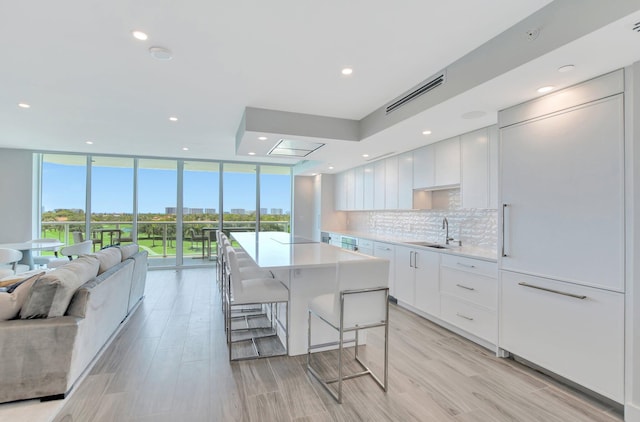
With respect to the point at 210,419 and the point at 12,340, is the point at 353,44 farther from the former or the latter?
the point at 12,340

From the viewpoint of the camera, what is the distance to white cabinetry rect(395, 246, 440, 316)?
140 inches

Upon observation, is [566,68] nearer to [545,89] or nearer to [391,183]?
[545,89]

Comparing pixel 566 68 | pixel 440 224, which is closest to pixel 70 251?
pixel 440 224

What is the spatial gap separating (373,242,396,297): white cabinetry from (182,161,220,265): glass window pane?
13.8 ft

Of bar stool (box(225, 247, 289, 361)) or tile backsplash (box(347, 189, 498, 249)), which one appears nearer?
bar stool (box(225, 247, 289, 361))

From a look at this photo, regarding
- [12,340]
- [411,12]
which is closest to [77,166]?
[12,340]

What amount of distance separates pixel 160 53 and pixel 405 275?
3.65 metres

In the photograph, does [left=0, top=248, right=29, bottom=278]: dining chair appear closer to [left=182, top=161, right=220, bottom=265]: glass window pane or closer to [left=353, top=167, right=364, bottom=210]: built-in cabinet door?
[left=182, top=161, right=220, bottom=265]: glass window pane

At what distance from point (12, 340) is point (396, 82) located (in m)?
3.53

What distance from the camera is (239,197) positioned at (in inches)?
289

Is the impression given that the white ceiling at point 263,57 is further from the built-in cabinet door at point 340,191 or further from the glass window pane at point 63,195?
the built-in cabinet door at point 340,191

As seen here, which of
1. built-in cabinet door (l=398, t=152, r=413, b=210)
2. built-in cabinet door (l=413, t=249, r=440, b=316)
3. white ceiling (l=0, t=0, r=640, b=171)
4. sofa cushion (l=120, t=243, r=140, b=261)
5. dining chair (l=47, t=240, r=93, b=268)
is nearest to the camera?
white ceiling (l=0, t=0, r=640, b=171)

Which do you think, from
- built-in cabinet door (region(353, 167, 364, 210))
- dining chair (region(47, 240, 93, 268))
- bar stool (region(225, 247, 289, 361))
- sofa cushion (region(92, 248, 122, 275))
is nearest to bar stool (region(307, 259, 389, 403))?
bar stool (region(225, 247, 289, 361))

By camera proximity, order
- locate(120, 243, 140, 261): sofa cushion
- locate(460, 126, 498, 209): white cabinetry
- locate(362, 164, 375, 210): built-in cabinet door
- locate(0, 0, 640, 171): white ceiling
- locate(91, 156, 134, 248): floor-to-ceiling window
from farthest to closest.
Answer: locate(91, 156, 134, 248): floor-to-ceiling window < locate(362, 164, 375, 210): built-in cabinet door < locate(120, 243, 140, 261): sofa cushion < locate(460, 126, 498, 209): white cabinetry < locate(0, 0, 640, 171): white ceiling
